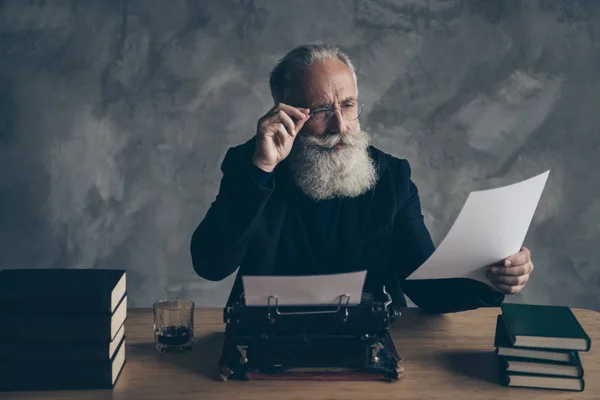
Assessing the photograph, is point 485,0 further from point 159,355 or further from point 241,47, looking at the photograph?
point 159,355

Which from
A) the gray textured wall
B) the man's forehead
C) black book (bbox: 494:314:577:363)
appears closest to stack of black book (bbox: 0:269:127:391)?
black book (bbox: 494:314:577:363)

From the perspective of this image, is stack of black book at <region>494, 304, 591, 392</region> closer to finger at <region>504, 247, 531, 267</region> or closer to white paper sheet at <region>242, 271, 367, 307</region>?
finger at <region>504, 247, 531, 267</region>

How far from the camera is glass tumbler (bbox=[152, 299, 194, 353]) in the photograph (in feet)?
5.57

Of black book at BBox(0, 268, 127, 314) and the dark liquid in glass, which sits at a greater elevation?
black book at BBox(0, 268, 127, 314)

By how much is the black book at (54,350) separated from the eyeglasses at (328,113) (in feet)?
3.83

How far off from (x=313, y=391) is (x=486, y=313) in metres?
0.74

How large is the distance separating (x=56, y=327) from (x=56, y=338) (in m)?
0.02

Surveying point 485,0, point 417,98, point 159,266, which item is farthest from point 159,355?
point 485,0

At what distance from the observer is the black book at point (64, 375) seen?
4.87 feet

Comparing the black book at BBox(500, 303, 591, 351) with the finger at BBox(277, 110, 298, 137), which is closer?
the black book at BBox(500, 303, 591, 351)

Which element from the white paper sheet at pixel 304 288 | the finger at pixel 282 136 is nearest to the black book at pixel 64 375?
the white paper sheet at pixel 304 288

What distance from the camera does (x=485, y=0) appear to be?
361 cm

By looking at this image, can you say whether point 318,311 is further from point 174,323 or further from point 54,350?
point 54,350

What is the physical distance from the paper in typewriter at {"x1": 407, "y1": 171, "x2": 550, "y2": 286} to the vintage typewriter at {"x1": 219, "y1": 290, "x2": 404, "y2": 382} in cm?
19
